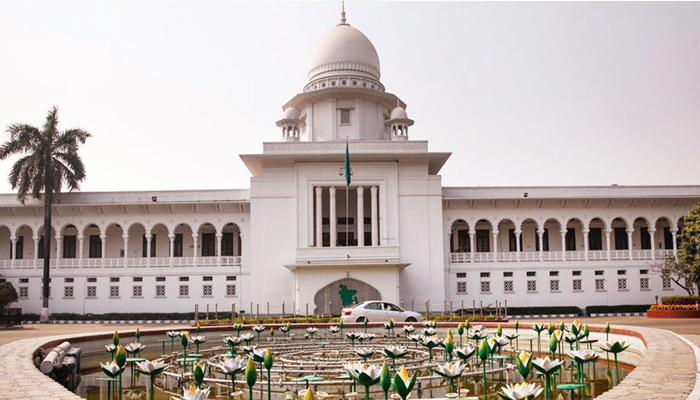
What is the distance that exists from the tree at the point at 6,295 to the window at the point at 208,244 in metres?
10.6

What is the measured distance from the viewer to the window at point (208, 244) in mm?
41438

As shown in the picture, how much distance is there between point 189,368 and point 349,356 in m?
3.71

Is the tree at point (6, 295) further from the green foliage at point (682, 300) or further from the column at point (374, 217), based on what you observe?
the green foliage at point (682, 300)

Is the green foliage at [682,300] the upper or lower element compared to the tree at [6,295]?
lower

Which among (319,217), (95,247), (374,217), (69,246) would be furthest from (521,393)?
(69,246)

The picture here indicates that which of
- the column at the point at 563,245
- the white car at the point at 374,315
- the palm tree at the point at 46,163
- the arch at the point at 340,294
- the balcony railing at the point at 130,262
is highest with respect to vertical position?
the palm tree at the point at 46,163

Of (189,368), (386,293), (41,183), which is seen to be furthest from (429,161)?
(189,368)

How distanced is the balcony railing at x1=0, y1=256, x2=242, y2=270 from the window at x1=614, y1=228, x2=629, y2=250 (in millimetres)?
23225

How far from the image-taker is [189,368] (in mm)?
14906

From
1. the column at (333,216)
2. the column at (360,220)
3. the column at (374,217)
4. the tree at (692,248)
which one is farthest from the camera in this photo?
the column at (374,217)

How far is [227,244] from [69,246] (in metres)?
9.70

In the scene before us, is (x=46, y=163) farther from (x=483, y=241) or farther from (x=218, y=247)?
(x=483, y=241)

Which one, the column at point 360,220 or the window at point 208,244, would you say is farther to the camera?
the window at point 208,244

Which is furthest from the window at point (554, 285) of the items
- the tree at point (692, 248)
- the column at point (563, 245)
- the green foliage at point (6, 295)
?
the green foliage at point (6, 295)
